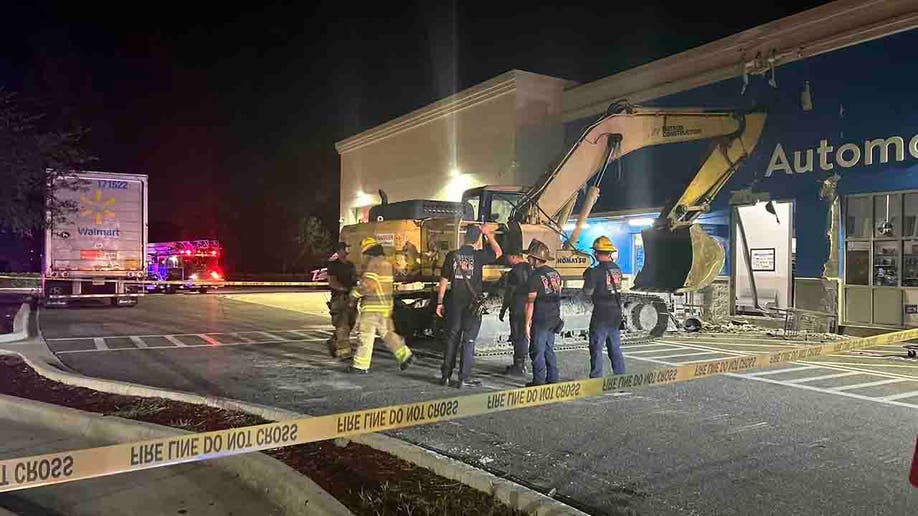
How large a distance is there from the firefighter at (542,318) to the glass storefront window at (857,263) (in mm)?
10153

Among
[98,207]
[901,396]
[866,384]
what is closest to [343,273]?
[866,384]

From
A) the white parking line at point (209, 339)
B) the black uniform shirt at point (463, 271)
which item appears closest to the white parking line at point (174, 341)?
the white parking line at point (209, 339)

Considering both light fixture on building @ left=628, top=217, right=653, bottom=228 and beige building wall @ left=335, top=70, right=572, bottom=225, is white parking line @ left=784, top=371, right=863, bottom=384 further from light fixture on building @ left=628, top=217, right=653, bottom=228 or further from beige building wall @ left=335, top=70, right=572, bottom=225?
light fixture on building @ left=628, top=217, right=653, bottom=228

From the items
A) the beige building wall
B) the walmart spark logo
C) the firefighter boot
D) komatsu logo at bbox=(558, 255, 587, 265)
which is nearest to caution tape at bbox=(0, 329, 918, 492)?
the firefighter boot

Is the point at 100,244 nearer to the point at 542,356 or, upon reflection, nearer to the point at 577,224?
the point at 577,224

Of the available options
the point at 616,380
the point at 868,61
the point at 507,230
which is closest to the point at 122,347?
the point at 507,230

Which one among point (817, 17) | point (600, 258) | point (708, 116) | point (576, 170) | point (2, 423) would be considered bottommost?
point (2, 423)

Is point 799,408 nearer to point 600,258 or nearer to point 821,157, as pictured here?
point 600,258

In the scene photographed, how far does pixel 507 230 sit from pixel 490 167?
1336 centimetres

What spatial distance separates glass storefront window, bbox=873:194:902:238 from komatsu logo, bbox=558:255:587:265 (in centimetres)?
704

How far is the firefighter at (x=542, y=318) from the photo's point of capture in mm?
8445

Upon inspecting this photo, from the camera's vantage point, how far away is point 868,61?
49.1ft

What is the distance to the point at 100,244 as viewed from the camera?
20.2 m

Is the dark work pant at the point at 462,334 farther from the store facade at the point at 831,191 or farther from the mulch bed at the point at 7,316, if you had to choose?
the store facade at the point at 831,191
